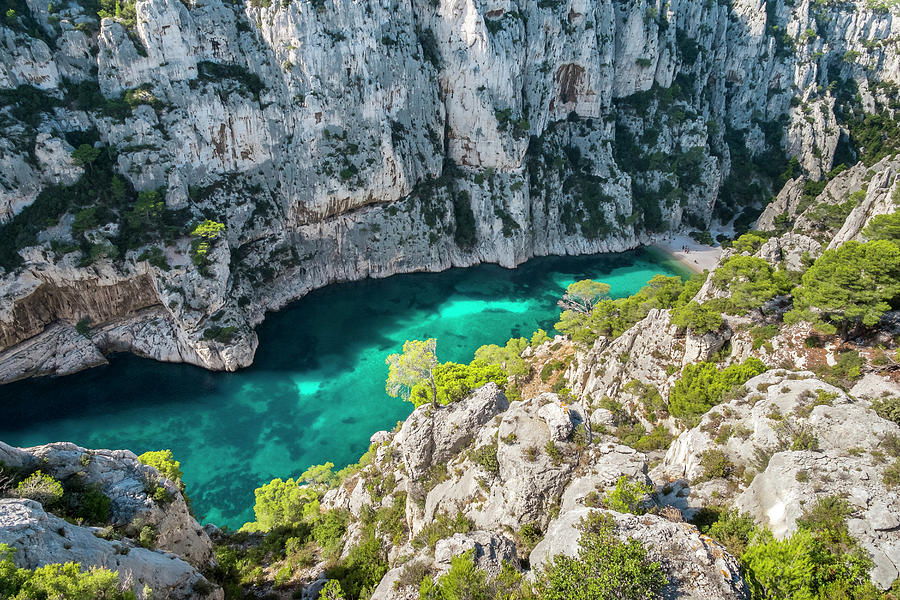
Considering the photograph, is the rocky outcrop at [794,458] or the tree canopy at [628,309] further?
the tree canopy at [628,309]

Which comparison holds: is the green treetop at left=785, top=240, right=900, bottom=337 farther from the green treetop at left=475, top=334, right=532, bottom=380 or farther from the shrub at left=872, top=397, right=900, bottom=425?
the green treetop at left=475, top=334, right=532, bottom=380

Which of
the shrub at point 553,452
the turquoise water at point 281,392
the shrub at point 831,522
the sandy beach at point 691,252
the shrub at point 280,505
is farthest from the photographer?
the sandy beach at point 691,252

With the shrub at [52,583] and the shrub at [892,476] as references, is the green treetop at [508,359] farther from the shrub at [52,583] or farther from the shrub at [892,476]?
the shrub at [52,583]

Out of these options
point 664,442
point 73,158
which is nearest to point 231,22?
point 73,158

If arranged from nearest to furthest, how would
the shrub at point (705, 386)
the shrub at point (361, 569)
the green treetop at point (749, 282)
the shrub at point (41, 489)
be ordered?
1. the shrub at point (41, 489)
2. the shrub at point (361, 569)
3. the shrub at point (705, 386)
4. the green treetop at point (749, 282)

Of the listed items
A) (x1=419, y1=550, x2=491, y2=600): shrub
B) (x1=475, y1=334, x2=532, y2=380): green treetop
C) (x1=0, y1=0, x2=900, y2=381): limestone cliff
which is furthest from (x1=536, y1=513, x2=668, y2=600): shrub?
(x1=0, y1=0, x2=900, y2=381): limestone cliff

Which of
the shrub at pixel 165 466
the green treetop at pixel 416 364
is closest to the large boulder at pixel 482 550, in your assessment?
the green treetop at pixel 416 364
